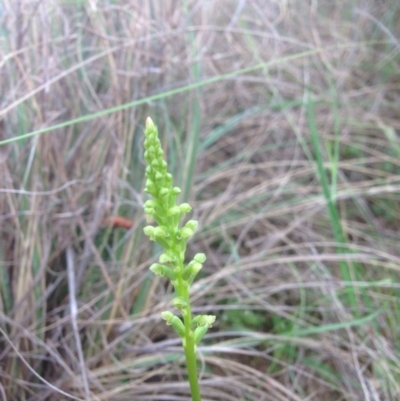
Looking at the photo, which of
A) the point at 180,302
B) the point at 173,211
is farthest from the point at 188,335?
the point at 173,211

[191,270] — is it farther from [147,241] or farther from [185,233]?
[147,241]

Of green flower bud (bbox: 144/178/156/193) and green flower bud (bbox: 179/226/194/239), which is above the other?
green flower bud (bbox: 144/178/156/193)

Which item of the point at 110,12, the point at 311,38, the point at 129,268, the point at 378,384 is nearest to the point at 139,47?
the point at 110,12

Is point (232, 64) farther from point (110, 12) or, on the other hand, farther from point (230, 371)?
point (230, 371)

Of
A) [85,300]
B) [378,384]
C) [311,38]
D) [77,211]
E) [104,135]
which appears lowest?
[378,384]

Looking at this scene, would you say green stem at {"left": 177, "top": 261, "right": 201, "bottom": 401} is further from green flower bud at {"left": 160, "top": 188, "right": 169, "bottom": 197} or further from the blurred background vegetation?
the blurred background vegetation

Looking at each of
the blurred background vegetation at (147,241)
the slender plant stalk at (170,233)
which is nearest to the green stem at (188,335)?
the slender plant stalk at (170,233)

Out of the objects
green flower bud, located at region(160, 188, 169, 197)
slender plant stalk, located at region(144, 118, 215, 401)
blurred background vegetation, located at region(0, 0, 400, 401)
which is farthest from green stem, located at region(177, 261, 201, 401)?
blurred background vegetation, located at region(0, 0, 400, 401)
